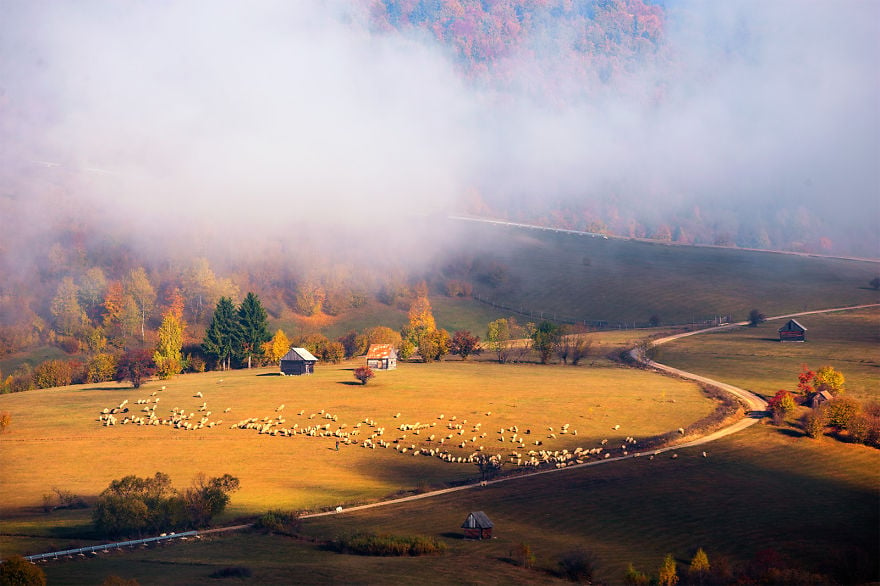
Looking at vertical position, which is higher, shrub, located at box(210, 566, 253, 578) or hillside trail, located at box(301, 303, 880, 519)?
hillside trail, located at box(301, 303, 880, 519)

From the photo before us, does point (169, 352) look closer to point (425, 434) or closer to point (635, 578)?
point (425, 434)

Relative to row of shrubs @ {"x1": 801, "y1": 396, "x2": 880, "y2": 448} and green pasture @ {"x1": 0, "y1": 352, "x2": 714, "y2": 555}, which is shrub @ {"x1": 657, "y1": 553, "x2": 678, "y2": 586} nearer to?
green pasture @ {"x1": 0, "y1": 352, "x2": 714, "y2": 555}

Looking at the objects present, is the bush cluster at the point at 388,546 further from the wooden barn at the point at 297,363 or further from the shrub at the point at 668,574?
the wooden barn at the point at 297,363

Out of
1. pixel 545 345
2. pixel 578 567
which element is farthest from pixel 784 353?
pixel 578 567

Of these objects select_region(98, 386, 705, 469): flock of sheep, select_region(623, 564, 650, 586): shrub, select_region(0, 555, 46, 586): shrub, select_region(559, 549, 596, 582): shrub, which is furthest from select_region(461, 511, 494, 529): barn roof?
select_region(0, 555, 46, 586): shrub

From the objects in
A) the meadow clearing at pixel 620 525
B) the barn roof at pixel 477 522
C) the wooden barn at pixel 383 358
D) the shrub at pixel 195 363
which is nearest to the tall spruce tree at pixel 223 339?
the shrub at pixel 195 363
